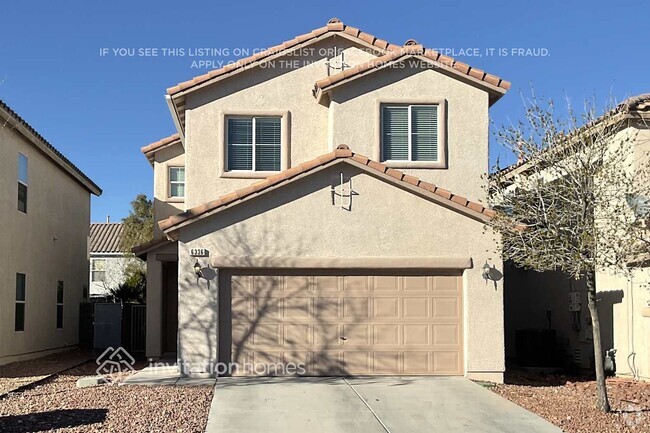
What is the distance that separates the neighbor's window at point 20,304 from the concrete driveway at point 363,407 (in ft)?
23.4

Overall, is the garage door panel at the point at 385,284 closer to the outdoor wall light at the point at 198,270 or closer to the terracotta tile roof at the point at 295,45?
the outdoor wall light at the point at 198,270

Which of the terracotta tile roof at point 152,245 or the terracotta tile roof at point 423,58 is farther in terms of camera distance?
the terracotta tile roof at point 152,245

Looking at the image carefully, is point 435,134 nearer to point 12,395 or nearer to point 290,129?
point 290,129

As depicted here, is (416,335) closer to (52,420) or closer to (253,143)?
(253,143)

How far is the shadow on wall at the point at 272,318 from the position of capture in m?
13.9

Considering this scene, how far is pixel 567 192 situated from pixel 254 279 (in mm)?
6117

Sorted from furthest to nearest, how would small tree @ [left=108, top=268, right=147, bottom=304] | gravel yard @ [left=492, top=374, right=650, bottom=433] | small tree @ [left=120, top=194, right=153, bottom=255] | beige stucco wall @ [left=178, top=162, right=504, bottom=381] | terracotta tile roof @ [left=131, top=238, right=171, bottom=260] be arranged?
small tree @ [left=120, top=194, right=153, bottom=255] < small tree @ [left=108, top=268, right=147, bottom=304] < terracotta tile roof @ [left=131, top=238, right=171, bottom=260] < beige stucco wall @ [left=178, top=162, right=504, bottom=381] < gravel yard @ [left=492, top=374, right=650, bottom=433]

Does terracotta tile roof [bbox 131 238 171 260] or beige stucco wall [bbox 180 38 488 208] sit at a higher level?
beige stucco wall [bbox 180 38 488 208]

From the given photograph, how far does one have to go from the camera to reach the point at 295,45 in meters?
16.1

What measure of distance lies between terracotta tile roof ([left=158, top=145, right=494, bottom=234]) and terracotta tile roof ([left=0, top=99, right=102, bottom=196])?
5476mm

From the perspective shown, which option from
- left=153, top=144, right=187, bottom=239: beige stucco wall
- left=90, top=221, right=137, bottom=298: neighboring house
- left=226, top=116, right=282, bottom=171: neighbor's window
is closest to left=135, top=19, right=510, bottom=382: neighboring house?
left=226, top=116, right=282, bottom=171: neighbor's window

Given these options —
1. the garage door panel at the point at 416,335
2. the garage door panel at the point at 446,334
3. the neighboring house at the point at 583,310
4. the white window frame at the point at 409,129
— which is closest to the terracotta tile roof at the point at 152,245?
the white window frame at the point at 409,129

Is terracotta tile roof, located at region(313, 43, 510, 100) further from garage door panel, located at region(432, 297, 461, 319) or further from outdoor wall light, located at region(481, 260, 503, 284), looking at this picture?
garage door panel, located at region(432, 297, 461, 319)

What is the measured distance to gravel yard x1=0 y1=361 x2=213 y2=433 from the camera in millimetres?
9711
